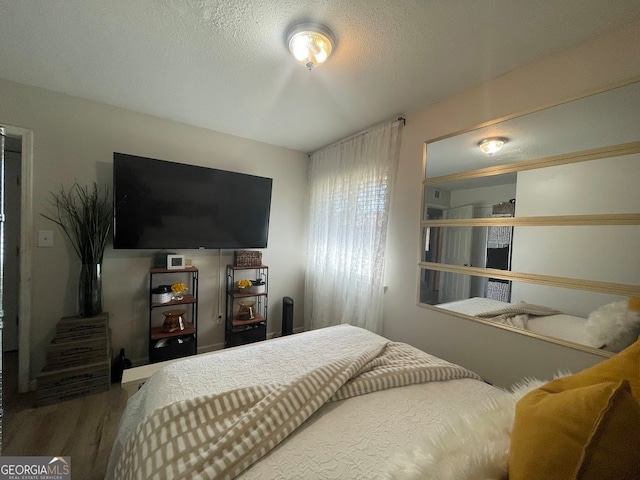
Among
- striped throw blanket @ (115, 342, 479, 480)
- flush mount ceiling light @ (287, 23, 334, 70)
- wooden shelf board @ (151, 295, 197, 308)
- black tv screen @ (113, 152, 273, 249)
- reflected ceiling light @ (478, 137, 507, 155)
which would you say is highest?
flush mount ceiling light @ (287, 23, 334, 70)

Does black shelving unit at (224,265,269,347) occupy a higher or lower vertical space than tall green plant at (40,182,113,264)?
lower

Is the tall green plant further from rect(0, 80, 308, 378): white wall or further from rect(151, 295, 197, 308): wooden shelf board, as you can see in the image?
rect(151, 295, 197, 308): wooden shelf board

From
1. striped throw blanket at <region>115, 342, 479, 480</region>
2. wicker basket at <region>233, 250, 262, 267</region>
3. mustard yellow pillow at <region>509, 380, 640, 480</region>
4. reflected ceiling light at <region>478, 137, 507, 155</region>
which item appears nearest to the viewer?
mustard yellow pillow at <region>509, 380, 640, 480</region>

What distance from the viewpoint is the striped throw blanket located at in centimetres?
69

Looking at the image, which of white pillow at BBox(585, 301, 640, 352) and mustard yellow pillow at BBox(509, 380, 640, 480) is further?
white pillow at BBox(585, 301, 640, 352)

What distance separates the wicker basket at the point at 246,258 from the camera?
2.72 m

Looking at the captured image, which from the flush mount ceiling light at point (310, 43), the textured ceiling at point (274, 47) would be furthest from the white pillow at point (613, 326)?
the flush mount ceiling light at point (310, 43)

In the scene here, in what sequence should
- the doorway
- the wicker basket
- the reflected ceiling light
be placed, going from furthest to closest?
the wicker basket
the doorway
the reflected ceiling light

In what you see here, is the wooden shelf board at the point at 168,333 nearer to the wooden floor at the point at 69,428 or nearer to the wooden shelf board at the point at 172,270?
the wooden floor at the point at 69,428

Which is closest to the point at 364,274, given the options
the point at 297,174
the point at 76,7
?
the point at 297,174

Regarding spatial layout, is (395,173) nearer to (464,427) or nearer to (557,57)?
(557,57)

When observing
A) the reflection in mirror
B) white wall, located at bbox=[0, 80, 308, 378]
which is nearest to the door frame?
white wall, located at bbox=[0, 80, 308, 378]

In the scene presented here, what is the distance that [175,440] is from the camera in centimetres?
74

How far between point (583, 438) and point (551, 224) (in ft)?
4.36
